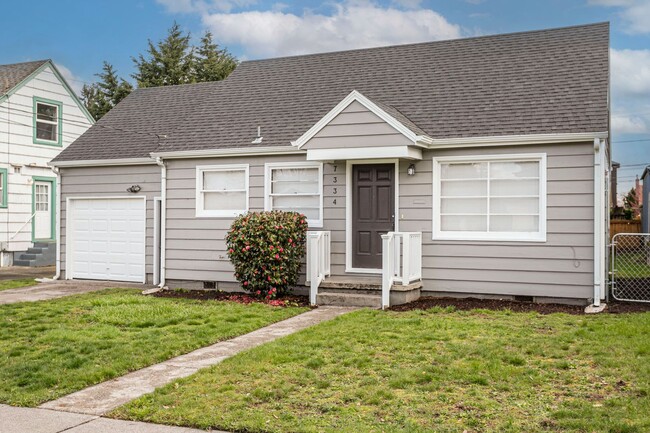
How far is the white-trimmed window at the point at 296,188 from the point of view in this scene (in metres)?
12.5

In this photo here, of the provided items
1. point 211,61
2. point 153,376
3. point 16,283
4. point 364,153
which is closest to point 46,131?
point 16,283

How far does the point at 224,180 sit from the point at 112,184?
11.0 ft

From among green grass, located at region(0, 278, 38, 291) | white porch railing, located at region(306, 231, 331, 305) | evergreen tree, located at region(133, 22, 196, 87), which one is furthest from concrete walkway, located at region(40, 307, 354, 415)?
evergreen tree, located at region(133, 22, 196, 87)

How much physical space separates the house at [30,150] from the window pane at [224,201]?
885 centimetres

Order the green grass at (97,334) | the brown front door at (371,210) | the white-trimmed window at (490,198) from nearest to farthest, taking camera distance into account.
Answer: the green grass at (97,334) → the white-trimmed window at (490,198) → the brown front door at (371,210)

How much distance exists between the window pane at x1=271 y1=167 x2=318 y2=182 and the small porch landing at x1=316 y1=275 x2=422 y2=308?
2149 mm

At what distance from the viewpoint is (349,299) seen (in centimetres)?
1105

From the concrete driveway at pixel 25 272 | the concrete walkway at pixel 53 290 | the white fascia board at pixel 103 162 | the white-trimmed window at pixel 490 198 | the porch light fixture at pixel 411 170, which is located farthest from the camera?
the concrete driveway at pixel 25 272

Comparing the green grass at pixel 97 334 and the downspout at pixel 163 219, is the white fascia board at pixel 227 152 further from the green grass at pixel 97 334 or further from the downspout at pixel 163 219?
the green grass at pixel 97 334

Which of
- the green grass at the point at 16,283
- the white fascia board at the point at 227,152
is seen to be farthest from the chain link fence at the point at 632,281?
the green grass at the point at 16,283

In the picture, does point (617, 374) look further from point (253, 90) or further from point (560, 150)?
point (253, 90)

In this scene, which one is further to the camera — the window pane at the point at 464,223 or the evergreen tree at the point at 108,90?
the evergreen tree at the point at 108,90

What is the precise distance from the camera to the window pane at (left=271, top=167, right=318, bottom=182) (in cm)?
1259

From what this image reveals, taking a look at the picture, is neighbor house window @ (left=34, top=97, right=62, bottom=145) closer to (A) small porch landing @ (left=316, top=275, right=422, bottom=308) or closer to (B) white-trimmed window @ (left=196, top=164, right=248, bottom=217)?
(B) white-trimmed window @ (left=196, top=164, right=248, bottom=217)
